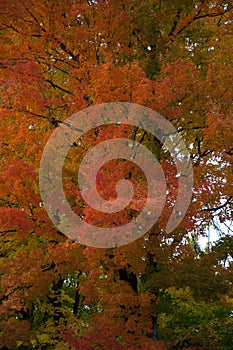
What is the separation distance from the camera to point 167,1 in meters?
13.4

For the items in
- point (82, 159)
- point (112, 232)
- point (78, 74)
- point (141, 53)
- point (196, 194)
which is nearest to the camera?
point (112, 232)

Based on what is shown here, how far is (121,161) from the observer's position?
35.8ft

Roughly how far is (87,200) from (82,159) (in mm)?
1820

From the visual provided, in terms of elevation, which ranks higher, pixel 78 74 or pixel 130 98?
pixel 78 74

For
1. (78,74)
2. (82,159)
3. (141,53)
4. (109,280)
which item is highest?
(141,53)

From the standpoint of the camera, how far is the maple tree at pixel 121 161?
426 inches

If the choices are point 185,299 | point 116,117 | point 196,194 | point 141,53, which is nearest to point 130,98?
point 116,117

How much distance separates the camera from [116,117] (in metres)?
11.0

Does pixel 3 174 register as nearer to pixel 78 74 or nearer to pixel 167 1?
pixel 78 74

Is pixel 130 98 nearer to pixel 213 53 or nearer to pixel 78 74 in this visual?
pixel 78 74

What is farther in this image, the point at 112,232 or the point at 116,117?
the point at 116,117

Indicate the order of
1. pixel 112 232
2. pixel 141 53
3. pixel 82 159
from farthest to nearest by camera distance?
pixel 141 53, pixel 82 159, pixel 112 232

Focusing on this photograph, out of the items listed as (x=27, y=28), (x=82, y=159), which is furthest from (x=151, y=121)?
(x=27, y=28)

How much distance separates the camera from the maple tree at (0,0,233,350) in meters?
10.8
